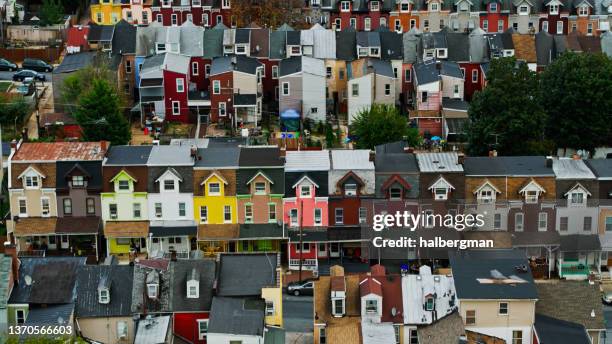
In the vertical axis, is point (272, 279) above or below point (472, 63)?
below

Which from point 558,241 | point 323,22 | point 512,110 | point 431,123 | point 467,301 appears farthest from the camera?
point 323,22

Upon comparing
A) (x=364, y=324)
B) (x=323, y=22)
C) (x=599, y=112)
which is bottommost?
(x=364, y=324)

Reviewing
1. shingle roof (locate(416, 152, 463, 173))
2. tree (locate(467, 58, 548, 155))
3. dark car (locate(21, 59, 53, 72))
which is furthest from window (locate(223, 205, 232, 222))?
dark car (locate(21, 59, 53, 72))

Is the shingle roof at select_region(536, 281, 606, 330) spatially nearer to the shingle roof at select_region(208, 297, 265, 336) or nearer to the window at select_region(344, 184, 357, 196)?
the shingle roof at select_region(208, 297, 265, 336)

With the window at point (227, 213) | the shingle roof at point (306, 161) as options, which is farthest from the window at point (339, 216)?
the window at point (227, 213)

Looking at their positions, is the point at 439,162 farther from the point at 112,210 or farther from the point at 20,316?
the point at 20,316

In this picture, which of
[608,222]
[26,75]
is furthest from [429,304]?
[26,75]

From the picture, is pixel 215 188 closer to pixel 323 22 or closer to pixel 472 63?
pixel 472 63

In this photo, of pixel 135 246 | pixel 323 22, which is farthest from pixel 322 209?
pixel 323 22
